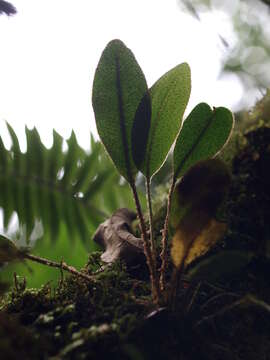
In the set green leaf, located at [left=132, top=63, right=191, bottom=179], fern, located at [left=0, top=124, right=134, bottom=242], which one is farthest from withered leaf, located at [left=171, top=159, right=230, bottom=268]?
fern, located at [left=0, top=124, right=134, bottom=242]

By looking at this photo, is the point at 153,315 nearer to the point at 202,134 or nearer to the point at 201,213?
the point at 201,213

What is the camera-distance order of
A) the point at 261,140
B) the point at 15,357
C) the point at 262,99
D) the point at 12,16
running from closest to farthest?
the point at 15,357, the point at 261,140, the point at 12,16, the point at 262,99

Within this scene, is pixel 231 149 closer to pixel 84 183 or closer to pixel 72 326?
pixel 72 326

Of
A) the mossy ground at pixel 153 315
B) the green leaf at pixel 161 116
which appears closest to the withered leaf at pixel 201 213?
the mossy ground at pixel 153 315

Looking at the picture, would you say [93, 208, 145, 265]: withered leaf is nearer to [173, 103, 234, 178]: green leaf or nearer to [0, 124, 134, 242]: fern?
[173, 103, 234, 178]: green leaf

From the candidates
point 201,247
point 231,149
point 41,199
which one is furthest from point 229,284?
point 41,199

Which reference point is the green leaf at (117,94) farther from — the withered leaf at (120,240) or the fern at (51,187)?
the fern at (51,187)
